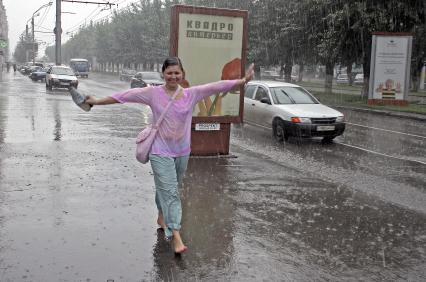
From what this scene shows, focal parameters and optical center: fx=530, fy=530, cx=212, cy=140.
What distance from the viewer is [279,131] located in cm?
1401

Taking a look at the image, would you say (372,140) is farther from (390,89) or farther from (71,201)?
(390,89)

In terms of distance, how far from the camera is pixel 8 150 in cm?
1072

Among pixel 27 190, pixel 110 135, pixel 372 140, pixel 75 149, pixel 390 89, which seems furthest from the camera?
pixel 390 89

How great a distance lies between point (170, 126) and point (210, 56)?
558cm

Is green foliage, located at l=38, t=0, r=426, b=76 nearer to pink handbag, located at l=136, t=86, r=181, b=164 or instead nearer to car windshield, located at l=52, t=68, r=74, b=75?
car windshield, located at l=52, t=68, r=74, b=75

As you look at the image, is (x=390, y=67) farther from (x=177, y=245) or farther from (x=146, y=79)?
(x=177, y=245)

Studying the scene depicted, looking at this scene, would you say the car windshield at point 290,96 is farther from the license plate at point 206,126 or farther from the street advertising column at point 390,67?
the street advertising column at point 390,67

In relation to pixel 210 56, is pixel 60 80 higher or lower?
lower

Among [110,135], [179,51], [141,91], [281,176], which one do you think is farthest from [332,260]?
[110,135]

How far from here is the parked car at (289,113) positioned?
43.8ft

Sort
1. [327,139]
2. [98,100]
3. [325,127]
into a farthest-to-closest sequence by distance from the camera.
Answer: [327,139]
[325,127]
[98,100]

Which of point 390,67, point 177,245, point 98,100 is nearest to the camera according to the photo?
point 98,100

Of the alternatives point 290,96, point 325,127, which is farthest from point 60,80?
point 325,127

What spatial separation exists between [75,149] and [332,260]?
727 centimetres
